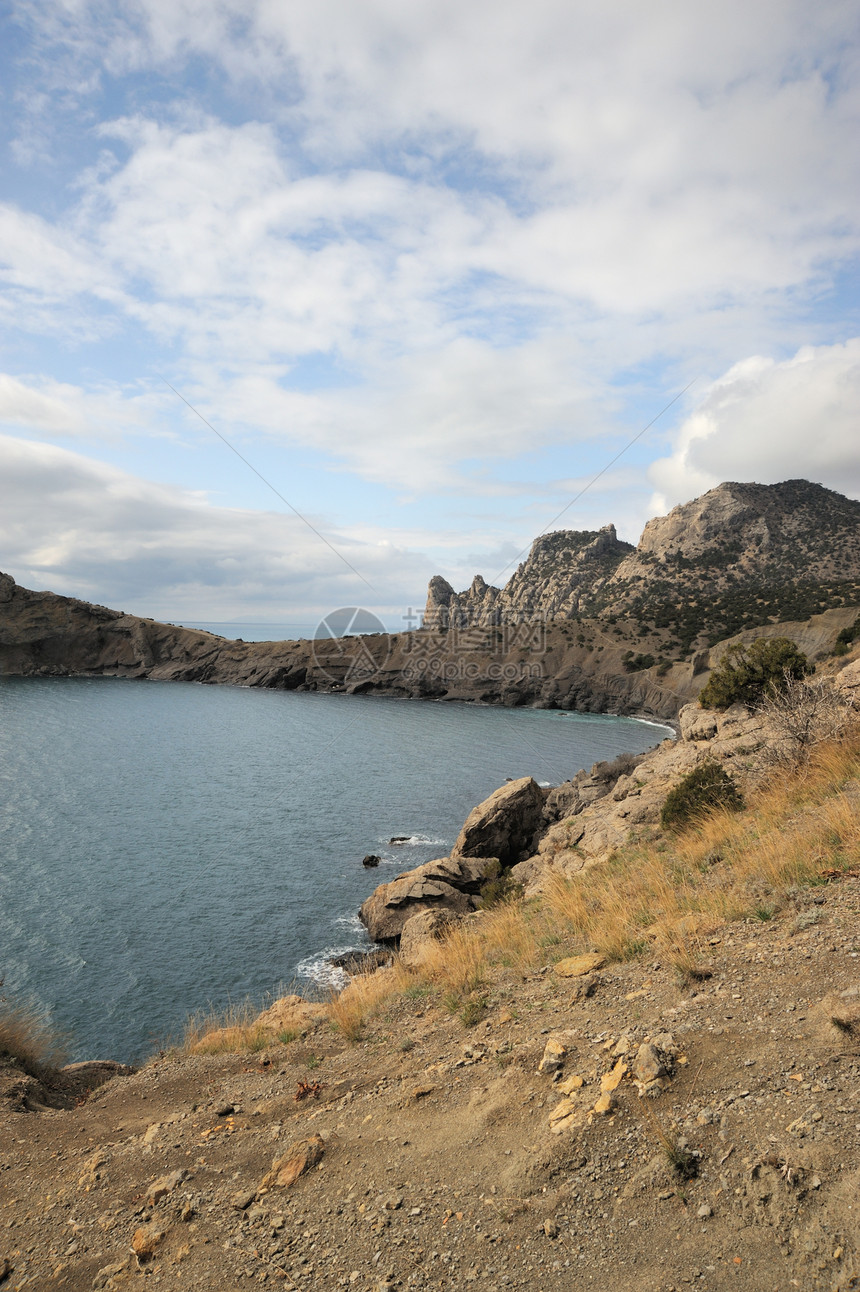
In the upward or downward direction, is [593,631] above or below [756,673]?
above

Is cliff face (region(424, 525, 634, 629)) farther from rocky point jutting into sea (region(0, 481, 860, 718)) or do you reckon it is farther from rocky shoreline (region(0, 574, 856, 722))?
rocky shoreline (region(0, 574, 856, 722))

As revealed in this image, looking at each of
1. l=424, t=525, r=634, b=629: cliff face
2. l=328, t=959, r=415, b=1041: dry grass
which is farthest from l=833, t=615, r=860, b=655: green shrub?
l=424, t=525, r=634, b=629: cliff face

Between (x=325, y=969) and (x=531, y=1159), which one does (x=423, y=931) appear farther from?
(x=531, y=1159)

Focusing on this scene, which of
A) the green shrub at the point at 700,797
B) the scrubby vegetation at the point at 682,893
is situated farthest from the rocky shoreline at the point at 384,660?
the scrubby vegetation at the point at 682,893

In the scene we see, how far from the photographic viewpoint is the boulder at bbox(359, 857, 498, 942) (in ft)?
67.3

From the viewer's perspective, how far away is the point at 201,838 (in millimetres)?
30672

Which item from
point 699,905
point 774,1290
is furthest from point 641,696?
point 774,1290

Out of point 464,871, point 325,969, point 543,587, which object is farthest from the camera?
point 543,587

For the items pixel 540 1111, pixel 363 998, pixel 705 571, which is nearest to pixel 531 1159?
pixel 540 1111

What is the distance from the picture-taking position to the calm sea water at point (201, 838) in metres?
18.6

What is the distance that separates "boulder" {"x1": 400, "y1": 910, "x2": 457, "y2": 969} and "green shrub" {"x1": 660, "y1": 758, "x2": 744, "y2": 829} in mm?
5979

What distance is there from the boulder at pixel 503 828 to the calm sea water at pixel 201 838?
381 centimetres

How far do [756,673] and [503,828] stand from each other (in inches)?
469

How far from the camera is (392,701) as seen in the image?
3748 inches
